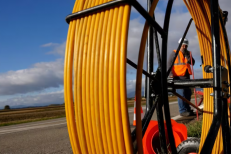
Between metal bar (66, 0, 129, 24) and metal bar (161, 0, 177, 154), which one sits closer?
metal bar (66, 0, 129, 24)

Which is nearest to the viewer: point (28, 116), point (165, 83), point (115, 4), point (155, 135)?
point (115, 4)

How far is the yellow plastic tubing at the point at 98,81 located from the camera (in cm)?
128

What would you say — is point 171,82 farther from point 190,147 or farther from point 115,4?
point 115,4

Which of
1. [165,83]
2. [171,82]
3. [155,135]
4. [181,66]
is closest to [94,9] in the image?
[165,83]

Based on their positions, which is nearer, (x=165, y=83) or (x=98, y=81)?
(x=98, y=81)

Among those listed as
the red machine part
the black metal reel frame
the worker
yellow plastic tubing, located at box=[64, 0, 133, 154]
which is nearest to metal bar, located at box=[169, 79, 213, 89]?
the black metal reel frame

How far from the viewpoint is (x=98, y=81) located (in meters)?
1.36

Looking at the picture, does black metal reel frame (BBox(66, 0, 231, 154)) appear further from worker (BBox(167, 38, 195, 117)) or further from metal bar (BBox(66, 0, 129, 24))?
worker (BBox(167, 38, 195, 117))

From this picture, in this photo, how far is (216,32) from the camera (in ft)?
6.34

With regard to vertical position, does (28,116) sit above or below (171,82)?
below

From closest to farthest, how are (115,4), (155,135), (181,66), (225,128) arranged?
(115,4), (225,128), (155,135), (181,66)

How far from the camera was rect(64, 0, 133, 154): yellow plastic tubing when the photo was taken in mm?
1280

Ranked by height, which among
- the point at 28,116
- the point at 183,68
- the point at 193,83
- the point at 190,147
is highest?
the point at 183,68

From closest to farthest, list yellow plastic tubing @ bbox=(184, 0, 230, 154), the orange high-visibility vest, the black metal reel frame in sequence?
the black metal reel frame < yellow plastic tubing @ bbox=(184, 0, 230, 154) < the orange high-visibility vest
